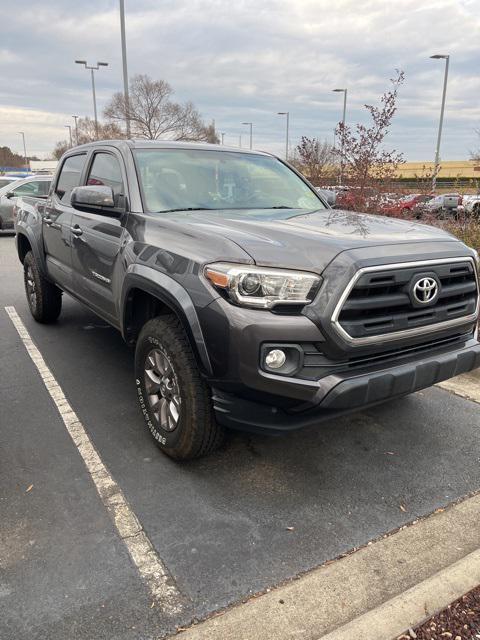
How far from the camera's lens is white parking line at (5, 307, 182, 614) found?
216 cm

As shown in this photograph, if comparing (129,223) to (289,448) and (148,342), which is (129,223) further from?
(289,448)

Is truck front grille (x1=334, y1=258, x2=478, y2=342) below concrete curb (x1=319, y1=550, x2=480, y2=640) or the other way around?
the other way around

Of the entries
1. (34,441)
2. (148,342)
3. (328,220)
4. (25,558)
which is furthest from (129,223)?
(25,558)

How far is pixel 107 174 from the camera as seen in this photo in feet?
13.3

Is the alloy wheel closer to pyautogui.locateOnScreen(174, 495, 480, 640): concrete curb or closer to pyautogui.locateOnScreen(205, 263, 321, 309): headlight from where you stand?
pyautogui.locateOnScreen(205, 263, 321, 309): headlight

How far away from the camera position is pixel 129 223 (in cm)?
339

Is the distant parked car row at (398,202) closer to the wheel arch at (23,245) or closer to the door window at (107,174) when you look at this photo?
the door window at (107,174)

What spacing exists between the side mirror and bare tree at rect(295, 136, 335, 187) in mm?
6258

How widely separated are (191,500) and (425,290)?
5.47 ft

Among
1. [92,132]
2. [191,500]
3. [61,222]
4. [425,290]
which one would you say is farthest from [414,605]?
[92,132]

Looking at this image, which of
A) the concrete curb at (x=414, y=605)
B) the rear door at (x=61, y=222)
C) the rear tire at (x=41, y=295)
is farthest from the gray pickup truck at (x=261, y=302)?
the rear tire at (x=41, y=295)

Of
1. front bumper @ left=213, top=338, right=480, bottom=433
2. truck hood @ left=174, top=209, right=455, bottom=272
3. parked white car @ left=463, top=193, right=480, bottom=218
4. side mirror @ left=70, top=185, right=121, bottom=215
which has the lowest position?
front bumper @ left=213, top=338, right=480, bottom=433

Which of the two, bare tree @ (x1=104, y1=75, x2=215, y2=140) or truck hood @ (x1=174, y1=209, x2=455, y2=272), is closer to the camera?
truck hood @ (x1=174, y1=209, x2=455, y2=272)

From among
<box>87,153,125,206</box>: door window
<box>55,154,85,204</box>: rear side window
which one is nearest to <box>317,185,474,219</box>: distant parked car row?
<box>55,154,85,204</box>: rear side window
